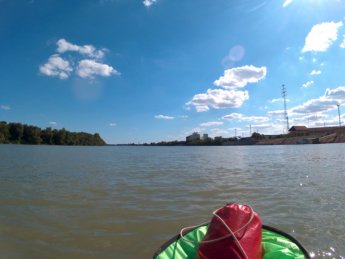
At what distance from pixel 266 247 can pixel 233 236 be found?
111cm

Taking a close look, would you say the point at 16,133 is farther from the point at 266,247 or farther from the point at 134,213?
the point at 266,247

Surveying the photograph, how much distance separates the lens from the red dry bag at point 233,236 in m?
4.14

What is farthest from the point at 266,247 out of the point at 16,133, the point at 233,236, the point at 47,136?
the point at 47,136

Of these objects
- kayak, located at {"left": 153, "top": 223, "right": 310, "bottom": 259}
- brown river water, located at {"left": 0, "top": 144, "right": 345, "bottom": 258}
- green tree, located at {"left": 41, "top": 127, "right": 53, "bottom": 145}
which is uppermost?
green tree, located at {"left": 41, "top": 127, "right": 53, "bottom": 145}

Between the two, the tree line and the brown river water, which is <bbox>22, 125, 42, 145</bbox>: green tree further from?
the brown river water

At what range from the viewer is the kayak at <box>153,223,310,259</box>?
15.4ft

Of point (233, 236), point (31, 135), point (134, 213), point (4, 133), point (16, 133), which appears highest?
point (16, 133)

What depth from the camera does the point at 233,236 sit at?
13.8 feet

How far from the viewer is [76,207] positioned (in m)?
10.8

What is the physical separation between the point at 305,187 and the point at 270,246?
1158 cm

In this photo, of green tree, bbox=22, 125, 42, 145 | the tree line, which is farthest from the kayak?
green tree, bbox=22, 125, 42, 145

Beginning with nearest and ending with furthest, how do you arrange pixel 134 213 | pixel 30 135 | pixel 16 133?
pixel 134 213 < pixel 16 133 < pixel 30 135

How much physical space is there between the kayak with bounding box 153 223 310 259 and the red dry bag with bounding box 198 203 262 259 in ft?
1.31

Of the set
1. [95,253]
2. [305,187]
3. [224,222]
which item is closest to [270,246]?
[224,222]
